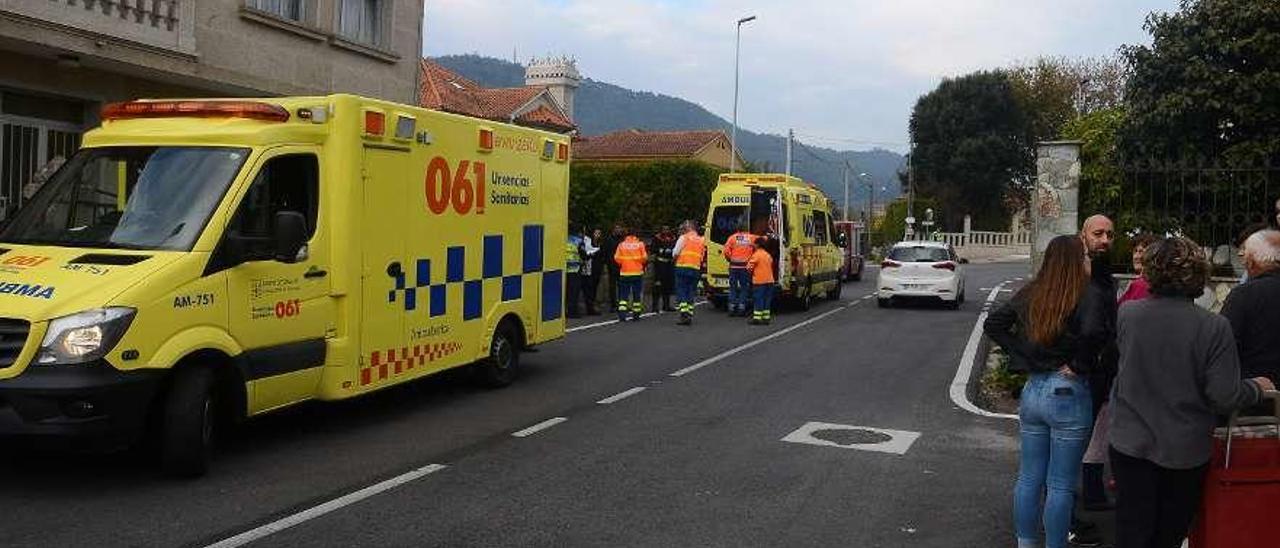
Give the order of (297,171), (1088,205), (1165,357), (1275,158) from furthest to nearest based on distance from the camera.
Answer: (1088,205)
(1275,158)
(297,171)
(1165,357)

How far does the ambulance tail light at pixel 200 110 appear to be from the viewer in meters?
7.65

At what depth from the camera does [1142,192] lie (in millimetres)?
11766

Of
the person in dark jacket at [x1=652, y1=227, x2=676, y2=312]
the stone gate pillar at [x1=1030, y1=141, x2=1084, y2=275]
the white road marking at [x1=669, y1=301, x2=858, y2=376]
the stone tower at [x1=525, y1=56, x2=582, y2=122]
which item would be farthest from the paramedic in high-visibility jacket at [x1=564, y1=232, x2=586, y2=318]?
the stone tower at [x1=525, y1=56, x2=582, y2=122]

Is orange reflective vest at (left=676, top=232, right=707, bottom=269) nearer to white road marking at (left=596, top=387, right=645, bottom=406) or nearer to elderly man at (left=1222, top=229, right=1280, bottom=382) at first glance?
white road marking at (left=596, top=387, right=645, bottom=406)

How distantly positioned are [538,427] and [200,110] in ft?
11.6

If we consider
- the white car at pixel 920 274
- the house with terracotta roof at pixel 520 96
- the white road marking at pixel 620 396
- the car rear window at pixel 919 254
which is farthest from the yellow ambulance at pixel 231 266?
the house with terracotta roof at pixel 520 96

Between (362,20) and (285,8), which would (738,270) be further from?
(285,8)

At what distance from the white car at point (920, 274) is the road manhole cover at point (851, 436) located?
46.1 feet

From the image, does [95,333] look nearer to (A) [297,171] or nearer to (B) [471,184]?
(A) [297,171]

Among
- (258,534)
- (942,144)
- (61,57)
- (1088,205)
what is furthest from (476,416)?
(942,144)

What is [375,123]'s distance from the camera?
27.2 feet

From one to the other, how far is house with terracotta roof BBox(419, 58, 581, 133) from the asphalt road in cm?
3343

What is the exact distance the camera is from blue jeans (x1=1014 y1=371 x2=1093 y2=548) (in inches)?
201

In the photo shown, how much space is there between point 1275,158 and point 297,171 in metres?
12.1
